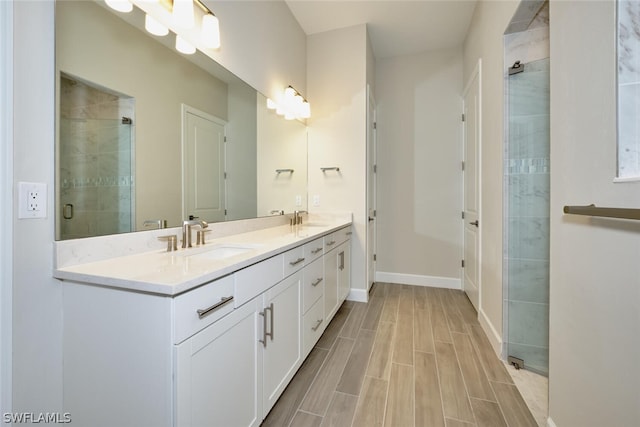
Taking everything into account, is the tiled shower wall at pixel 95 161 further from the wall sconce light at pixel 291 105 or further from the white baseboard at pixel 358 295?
the white baseboard at pixel 358 295

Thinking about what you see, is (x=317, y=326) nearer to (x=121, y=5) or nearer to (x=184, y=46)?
(x=184, y=46)

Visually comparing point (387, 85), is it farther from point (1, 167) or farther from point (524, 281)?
point (1, 167)

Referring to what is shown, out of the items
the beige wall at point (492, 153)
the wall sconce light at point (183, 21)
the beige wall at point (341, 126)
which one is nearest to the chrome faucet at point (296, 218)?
the beige wall at point (341, 126)

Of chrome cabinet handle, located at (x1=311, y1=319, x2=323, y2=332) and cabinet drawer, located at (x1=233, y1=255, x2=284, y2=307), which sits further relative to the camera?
chrome cabinet handle, located at (x1=311, y1=319, x2=323, y2=332)

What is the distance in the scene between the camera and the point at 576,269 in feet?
3.54

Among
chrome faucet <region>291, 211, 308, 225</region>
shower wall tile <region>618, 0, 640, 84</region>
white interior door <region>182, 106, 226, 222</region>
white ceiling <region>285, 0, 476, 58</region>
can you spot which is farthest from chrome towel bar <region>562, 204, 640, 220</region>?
white ceiling <region>285, 0, 476, 58</region>

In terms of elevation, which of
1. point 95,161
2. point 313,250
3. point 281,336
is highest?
point 95,161

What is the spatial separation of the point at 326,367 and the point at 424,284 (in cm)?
220

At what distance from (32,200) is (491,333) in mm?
2750

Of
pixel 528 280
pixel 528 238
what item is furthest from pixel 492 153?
pixel 528 280

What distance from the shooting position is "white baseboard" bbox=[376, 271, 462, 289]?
3.44 metres

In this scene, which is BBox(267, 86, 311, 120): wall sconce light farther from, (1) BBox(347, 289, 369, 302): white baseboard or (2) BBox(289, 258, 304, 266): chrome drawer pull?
(1) BBox(347, 289, 369, 302): white baseboard

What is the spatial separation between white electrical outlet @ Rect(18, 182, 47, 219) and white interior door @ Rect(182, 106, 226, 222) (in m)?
0.64

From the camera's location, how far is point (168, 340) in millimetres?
807
